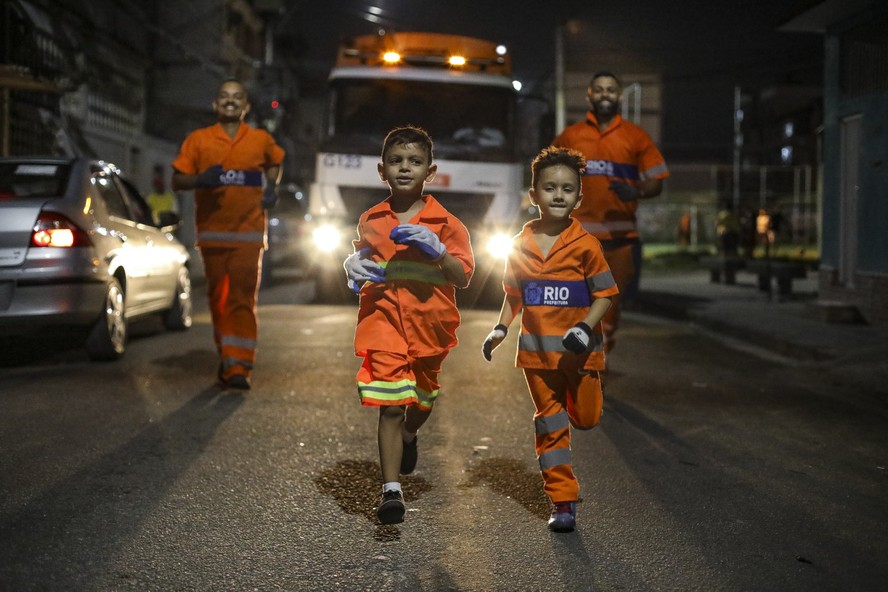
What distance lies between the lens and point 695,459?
579 centimetres

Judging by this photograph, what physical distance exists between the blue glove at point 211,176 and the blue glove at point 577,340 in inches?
152

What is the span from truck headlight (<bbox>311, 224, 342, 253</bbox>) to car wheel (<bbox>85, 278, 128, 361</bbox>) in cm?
465

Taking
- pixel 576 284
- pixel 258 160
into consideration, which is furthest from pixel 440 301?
pixel 258 160

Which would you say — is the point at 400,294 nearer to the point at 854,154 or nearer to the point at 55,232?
the point at 55,232

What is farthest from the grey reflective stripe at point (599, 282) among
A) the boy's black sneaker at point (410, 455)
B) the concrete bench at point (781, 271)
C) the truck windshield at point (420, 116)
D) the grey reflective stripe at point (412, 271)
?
the concrete bench at point (781, 271)

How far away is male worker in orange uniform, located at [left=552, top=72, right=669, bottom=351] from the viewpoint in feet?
25.1

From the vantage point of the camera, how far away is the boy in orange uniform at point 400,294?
14.1ft

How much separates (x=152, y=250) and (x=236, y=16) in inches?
1329

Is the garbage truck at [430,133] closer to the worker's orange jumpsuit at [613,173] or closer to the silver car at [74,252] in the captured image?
the silver car at [74,252]

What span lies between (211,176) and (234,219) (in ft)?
1.22

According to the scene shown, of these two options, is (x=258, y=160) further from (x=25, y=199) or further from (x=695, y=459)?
(x=695, y=459)

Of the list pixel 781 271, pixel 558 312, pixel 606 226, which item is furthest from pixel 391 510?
pixel 781 271

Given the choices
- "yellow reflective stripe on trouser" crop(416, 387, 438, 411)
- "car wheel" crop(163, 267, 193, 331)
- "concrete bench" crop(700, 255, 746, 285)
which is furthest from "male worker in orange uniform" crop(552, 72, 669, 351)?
"concrete bench" crop(700, 255, 746, 285)

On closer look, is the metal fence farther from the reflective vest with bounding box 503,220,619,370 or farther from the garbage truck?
the reflective vest with bounding box 503,220,619,370
